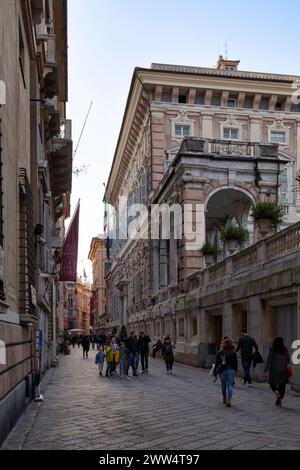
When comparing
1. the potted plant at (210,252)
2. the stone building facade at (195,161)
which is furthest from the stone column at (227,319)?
the potted plant at (210,252)

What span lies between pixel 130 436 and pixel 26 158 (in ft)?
24.6

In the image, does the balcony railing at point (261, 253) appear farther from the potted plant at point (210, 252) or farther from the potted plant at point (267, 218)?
the potted plant at point (210, 252)

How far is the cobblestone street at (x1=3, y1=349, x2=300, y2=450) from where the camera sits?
9.12 meters

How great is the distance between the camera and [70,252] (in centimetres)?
2747

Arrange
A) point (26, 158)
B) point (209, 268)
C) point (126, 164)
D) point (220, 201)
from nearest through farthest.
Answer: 1. point (26, 158)
2. point (209, 268)
3. point (220, 201)
4. point (126, 164)

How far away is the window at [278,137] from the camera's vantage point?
140ft

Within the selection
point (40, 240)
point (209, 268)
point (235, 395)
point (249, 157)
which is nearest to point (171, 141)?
point (249, 157)

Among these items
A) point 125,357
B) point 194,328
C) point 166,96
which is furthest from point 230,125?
point 125,357

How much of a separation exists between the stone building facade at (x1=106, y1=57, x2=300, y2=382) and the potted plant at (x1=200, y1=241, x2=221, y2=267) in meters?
2.06

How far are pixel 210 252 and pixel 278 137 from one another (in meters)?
17.6

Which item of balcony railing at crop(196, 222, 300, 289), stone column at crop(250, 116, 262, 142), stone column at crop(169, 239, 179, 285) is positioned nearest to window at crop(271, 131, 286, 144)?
stone column at crop(250, 116, 262, 142)

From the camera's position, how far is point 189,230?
30.3m

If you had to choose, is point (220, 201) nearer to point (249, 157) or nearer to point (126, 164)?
point (249, 157)

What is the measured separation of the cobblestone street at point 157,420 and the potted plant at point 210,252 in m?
9.79
